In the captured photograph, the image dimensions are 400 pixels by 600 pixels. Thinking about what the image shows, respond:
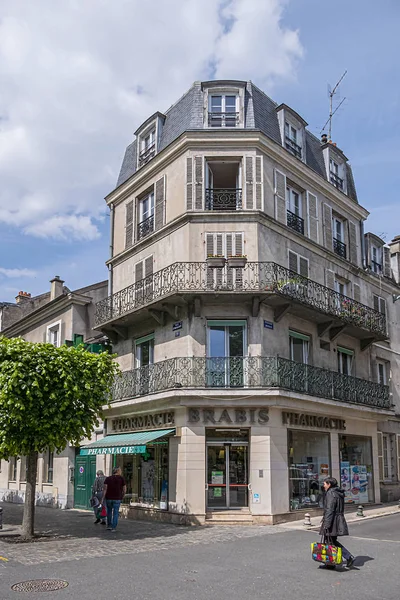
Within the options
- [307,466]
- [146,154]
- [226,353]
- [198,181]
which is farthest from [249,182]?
[307,466]

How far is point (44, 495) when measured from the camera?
23406 mm

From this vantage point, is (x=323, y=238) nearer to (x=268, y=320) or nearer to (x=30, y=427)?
(x=268, y=320)

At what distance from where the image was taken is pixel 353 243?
23875mm

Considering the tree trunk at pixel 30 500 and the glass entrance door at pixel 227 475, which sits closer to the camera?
the tree trunk at pixel 30 500

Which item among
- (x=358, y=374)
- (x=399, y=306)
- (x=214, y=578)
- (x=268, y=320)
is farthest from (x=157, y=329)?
(x=399, y=306)

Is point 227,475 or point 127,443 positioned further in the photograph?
point 127,443

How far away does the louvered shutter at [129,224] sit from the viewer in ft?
71.9

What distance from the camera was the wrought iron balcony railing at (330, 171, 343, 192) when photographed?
23.4 meters

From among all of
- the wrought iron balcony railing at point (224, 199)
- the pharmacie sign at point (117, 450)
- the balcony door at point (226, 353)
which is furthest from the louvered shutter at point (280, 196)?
the pharmacie sign at point (117, 450)

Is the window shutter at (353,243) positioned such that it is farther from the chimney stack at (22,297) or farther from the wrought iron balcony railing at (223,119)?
the chimney stack at (22,297)

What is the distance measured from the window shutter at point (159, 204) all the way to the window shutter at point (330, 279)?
6345 millimetres

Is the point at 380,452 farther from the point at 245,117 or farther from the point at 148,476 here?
the point at 245,117

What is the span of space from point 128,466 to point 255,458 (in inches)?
202

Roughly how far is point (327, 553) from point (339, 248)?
49.4ft
